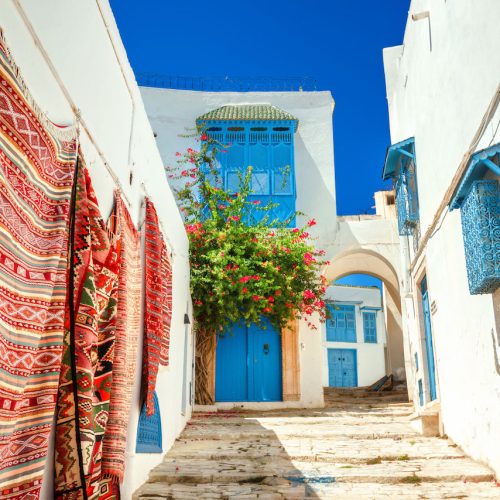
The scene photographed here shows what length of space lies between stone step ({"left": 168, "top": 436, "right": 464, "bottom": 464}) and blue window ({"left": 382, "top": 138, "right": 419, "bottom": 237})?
3.66 m

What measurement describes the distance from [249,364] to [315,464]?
18.9ft

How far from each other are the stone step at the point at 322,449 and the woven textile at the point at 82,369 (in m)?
3.50

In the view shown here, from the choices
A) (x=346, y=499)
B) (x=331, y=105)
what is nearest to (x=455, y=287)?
(x=346, y=499)

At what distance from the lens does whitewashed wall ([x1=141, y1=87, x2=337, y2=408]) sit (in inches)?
500

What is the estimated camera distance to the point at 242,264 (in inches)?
394

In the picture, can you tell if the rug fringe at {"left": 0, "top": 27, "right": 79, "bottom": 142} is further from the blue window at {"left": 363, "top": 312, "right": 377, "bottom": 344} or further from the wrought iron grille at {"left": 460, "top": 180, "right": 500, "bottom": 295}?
the blue window at {"left": 363, "top": 312, "right": 377, "bottom": 344}

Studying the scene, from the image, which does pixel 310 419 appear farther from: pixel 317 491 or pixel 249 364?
pixel 317 491

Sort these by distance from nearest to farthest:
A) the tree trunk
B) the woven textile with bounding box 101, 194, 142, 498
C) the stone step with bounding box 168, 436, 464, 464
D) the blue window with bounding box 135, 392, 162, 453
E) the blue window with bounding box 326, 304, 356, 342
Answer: the woven textile with bounding box 101, 194, 142, 498 → the blue window with bounding box 135, 392, 162, 453 → the stone step with bounding box 168, 436, 464, 464 → the tree trunk → the blue window with bounding box 326, 304, 356, 342

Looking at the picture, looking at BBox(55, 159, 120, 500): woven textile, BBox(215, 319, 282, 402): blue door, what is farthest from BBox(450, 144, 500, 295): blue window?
BBox(215, 319, 282, 402): blue door

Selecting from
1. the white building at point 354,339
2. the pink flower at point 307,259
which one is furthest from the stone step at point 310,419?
the white building at point 354,339

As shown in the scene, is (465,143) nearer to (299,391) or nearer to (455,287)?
(455,287)

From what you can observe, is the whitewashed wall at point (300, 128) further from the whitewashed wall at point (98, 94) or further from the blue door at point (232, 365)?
the whitewashed wall at point (98, 94)

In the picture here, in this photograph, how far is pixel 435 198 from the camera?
7.15 metres

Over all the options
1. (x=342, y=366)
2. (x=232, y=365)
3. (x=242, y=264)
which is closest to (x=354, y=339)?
(x=342, y=366)
